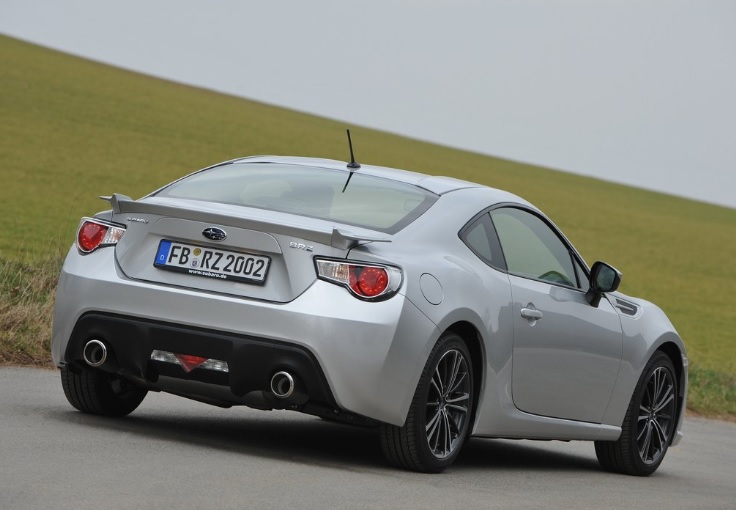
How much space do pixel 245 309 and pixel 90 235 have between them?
1103 millimetres

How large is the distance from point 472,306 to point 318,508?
1874 mm

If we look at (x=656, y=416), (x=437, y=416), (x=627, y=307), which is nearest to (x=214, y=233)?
(x=437, y=416)

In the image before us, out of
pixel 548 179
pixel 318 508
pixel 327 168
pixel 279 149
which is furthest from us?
pixel 548 179

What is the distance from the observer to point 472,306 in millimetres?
7188

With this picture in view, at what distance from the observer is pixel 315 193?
7.52m

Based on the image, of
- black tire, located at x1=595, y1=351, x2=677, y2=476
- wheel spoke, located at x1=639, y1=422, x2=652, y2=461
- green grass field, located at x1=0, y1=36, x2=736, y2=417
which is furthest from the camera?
green grass field, located at x1=0, y1=36, x2=736, y2=417

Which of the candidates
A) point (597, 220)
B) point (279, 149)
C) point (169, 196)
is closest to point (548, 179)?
point (597, 220)

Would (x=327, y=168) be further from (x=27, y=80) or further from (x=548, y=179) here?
(x=548, y=179)

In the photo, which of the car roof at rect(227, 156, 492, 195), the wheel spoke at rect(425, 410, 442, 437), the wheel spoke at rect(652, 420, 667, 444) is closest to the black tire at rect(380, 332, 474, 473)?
the wheel spoke at rect(425, 410, 442, 437)

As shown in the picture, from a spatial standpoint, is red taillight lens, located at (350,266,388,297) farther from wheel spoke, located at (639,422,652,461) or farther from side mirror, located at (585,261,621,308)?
wheel spoke, located at (639,422,652,461)

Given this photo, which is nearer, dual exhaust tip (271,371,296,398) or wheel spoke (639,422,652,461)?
dual exhaust tip (271,371,296,398)

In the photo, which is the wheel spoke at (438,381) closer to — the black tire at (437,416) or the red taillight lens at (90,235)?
the black tire at (437,416)

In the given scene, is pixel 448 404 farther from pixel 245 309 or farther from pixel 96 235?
pixel 96 235

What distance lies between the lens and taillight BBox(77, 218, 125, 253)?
7.13 meters
